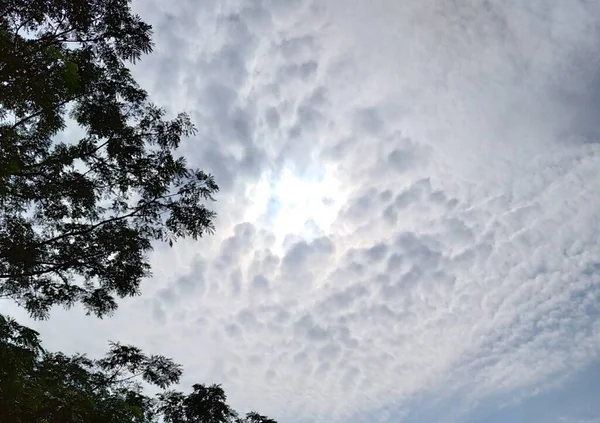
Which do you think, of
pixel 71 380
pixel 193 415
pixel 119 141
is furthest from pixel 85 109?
pixel 193 415

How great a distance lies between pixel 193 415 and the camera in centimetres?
1950

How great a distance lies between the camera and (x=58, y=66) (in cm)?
820

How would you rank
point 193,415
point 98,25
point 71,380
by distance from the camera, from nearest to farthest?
point 71,380, point 98,25, point 193,415

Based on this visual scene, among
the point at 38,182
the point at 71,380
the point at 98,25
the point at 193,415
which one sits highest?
the point at 98,25

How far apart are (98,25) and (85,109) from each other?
2.16 metres

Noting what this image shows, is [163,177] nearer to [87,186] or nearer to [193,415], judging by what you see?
[87,186]

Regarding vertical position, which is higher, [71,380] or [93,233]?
[93,233]

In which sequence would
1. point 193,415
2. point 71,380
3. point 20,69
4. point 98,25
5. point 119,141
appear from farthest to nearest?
point 193,415
point 119,141
point 98,25
point 71,380
point 20,69

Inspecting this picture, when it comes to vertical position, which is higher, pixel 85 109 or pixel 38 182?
pixel 85 109

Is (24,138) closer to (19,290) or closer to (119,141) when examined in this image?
(119,141)

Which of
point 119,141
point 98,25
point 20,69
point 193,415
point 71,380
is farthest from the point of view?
point 193,415

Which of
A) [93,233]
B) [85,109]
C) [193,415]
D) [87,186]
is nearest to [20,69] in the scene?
Answer: [85,109]

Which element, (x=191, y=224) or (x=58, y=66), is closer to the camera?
(x=58, y=66)

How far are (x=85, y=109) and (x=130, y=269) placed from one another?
448 centimetres
